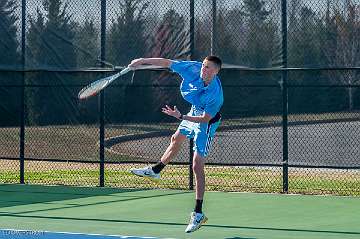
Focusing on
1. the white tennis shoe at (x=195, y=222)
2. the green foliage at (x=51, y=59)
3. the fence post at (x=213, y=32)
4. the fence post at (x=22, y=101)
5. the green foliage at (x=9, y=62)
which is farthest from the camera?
the green foliage at (x=9, y=62)

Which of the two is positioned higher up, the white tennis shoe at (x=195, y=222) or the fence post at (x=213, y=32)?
the fence post at (x=213, y=32)

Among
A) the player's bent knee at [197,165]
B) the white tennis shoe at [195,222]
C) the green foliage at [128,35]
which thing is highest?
the green foliage at [128,35]

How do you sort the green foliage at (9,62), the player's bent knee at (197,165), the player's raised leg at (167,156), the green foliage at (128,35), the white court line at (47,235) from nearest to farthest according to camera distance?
the white court line at (47,235), the player's bent knee at (197,165), the player's raised leg at (167,156), the green foliage at (128,35), the green foliage at (9,62)

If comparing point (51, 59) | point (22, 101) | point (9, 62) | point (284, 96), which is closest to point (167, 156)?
point (284, 96)

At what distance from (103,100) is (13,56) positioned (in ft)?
5.87

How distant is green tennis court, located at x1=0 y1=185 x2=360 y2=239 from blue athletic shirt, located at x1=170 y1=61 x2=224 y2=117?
4.25 feet

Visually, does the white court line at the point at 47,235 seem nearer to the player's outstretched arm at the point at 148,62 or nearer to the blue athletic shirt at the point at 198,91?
the blue athletic shirt at the point at 198,91

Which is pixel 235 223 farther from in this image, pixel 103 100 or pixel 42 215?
pixel 103 100

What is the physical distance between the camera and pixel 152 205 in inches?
490

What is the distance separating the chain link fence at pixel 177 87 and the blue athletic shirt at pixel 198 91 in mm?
3896

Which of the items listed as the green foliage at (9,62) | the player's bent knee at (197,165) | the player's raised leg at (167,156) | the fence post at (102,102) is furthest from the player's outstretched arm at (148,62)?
the green foliage at (9,62)

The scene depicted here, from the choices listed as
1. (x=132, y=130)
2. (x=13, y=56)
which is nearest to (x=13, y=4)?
(x=13, y=56)

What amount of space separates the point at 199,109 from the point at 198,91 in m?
0.24

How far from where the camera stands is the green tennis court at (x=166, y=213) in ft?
32.7
